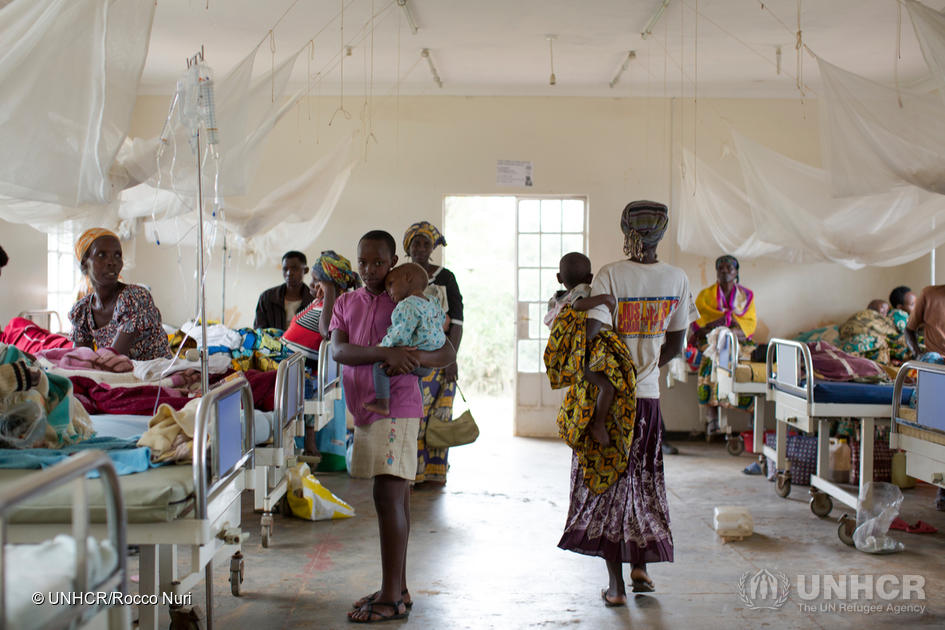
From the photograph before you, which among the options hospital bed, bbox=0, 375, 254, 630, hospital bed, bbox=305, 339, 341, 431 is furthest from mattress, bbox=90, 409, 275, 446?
hospital bed, bbox=305, 339, 341, 431

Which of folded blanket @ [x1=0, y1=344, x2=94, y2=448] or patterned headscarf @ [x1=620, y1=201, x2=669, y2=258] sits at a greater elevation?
patterned headscarf @ [x1=620, y1=201, x2=669, y2=258]

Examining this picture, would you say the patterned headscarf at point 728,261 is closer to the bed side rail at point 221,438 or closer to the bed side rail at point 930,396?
the bed side rail at point 930,396

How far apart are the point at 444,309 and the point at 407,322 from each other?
2219 millimetres

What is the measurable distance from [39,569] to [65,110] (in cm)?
230

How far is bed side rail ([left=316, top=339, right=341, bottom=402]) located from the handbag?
0.78 m

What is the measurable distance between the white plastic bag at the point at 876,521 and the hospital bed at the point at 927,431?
14.7 inches

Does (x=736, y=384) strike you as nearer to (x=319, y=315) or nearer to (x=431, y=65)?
(x=319, y=315)

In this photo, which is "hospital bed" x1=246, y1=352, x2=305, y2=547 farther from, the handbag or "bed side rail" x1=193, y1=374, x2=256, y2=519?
the handbag

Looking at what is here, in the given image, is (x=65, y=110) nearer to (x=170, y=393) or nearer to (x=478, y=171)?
(x=170, y=393)

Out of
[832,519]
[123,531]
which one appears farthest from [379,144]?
[123,531]

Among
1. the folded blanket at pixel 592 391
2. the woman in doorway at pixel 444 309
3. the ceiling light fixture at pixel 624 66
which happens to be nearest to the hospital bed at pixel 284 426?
the woman in doorway at pixel 444 309

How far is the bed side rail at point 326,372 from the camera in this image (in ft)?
14.3

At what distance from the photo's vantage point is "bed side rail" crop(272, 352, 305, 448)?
3.43 m

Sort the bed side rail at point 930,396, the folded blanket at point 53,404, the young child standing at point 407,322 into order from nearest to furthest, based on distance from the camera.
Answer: the folded blanket at point 53,404, the young child standing at point 407,322, the bed side rail at point 930,396
